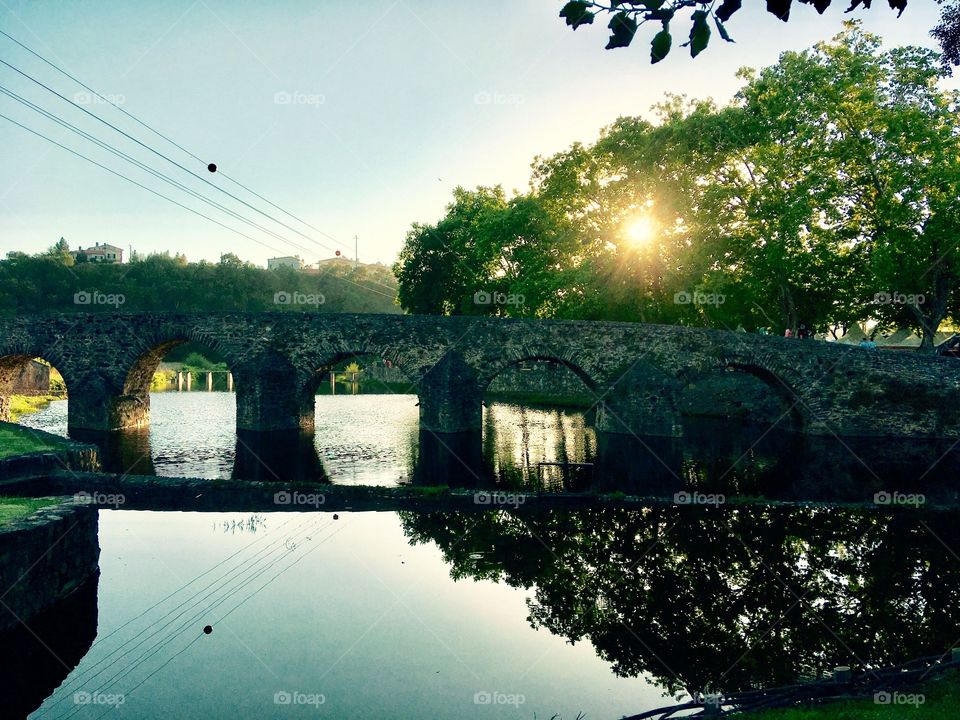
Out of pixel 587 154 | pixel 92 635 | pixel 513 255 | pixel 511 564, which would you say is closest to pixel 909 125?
pixel 587 154

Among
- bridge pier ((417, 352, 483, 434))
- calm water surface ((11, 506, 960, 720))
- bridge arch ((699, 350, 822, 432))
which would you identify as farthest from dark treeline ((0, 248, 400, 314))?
calm water surface ((11, 506, 960, 720))

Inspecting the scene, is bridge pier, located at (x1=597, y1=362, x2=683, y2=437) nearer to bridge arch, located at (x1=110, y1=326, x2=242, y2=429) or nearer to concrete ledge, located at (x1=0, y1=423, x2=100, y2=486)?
bridge arch, located at (x1=110, y1=326, x2=242, y2=429)

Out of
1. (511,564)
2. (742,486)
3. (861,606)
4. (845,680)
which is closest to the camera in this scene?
(845,680)

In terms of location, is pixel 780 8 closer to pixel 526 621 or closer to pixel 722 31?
pixel 722 31

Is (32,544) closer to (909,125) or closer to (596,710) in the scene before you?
(596,710)

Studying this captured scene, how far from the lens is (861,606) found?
10797mm

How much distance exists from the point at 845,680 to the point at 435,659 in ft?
17.3

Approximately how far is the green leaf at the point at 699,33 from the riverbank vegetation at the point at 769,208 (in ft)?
98.0

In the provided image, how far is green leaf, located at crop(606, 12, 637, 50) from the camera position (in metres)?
4.16

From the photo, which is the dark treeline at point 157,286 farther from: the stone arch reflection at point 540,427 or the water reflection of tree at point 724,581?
the water reflection of tree at point 724,581

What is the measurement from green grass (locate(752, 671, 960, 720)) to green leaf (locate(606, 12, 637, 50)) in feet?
21.4

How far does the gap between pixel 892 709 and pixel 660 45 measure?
6753mm

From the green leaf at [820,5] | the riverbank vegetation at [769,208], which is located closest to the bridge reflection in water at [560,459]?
the riverbank vegetation at [769,208]

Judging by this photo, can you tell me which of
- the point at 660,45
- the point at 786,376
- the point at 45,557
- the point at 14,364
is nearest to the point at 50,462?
the point at 45,557
